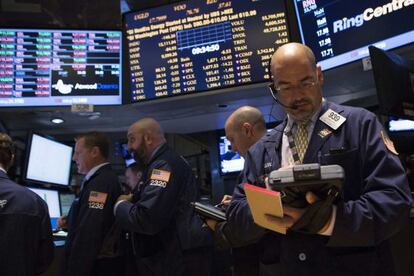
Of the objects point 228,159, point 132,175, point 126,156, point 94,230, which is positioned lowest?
point 94,230

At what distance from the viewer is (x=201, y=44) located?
13.0 ft

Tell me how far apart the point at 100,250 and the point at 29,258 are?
0.56 m

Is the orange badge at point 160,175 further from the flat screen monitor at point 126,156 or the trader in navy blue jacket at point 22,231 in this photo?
the flat screen monitor at point 126,156

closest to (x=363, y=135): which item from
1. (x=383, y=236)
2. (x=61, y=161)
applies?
(x=383, y=236)

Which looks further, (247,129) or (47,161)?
(47,161)

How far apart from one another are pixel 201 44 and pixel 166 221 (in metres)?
1.70

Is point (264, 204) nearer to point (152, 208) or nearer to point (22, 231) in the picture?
point (152, 208)

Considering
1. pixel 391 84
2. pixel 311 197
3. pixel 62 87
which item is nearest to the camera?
pixel 311 197

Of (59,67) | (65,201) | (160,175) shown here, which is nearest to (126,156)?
(65,201)

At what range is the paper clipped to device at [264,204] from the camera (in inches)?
50.6

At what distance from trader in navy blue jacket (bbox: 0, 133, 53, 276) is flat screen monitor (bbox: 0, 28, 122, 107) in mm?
1220

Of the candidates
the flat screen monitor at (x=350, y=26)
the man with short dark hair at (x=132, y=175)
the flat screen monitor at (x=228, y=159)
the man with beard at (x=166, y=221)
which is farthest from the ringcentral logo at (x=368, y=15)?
the man with short dark hair at (x=132, y=175)

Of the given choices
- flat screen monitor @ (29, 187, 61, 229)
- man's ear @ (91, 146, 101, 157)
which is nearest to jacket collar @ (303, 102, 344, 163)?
man's ear @ (91, 146, 101, 157)

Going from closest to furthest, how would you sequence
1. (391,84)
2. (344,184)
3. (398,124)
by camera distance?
(344,184) → (391,84) → (398,124)
